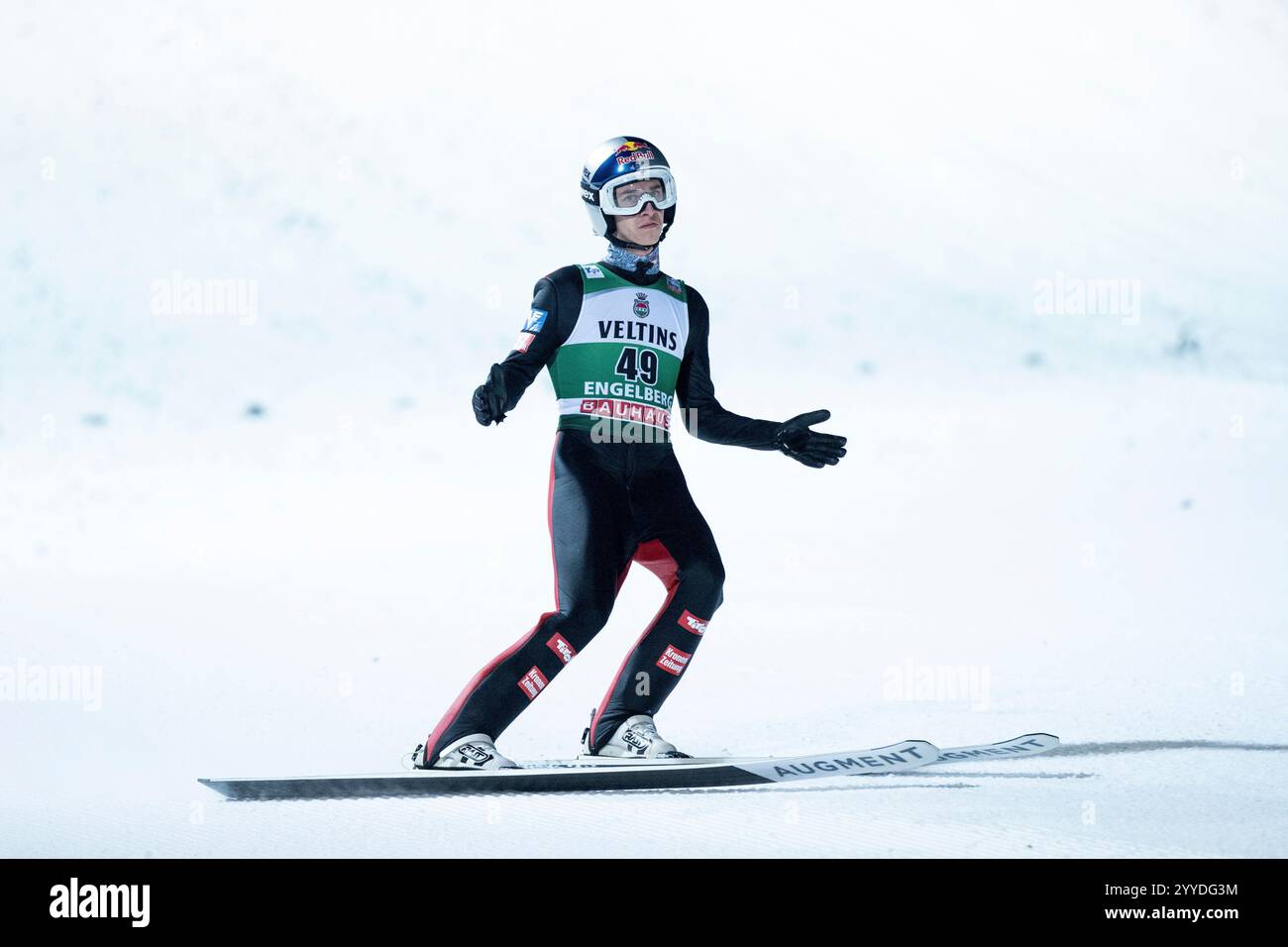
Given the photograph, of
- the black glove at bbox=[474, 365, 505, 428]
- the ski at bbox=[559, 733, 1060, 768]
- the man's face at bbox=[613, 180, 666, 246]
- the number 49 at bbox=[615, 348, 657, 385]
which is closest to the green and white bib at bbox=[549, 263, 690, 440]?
the number 49 at bbox=[615, 348, 657, 385]

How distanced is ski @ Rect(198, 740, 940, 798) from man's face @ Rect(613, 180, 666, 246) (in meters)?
1.84

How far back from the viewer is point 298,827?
463 cm

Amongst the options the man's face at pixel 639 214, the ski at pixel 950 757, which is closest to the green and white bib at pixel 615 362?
the man's face at pixel 639 214

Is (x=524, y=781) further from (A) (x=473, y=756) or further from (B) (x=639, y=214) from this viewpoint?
(B) (x=639, y=214)

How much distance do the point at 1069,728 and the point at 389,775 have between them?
2896mm

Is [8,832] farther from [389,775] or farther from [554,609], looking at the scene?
[554,609]

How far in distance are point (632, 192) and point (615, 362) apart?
625 mm

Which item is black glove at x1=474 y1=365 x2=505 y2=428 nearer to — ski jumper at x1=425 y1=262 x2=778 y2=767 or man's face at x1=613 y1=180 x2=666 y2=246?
ski jumper at x1=425 y1=262 x2=778 y2=767

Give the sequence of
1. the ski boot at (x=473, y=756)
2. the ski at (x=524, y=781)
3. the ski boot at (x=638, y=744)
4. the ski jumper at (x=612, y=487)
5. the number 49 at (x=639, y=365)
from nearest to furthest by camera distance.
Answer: the ski at (x=524, y=781)
the ski boot at (x=473, y=756)
the ski jumper at (x=612, y=487)
the ski boot at (x=638, y=744)
the number 49 at (x=639, y=365)

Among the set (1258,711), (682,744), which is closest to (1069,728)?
(1258,711)

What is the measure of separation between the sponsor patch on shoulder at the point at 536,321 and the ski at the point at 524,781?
148 cm

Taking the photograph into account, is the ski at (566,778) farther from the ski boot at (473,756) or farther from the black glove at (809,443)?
the black glove at (809,443)

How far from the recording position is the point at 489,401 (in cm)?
518

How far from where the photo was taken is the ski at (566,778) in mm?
5023
